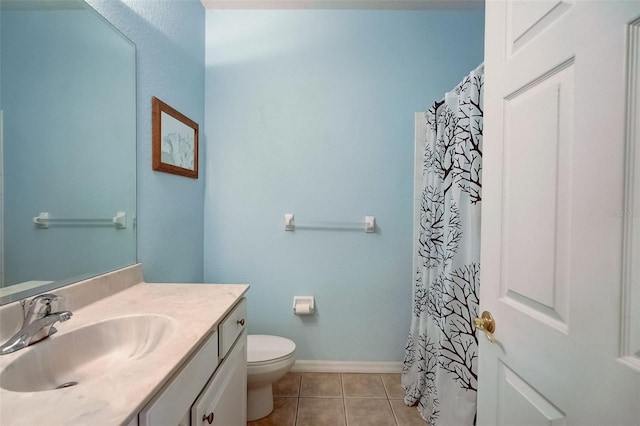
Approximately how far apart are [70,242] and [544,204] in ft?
4.79

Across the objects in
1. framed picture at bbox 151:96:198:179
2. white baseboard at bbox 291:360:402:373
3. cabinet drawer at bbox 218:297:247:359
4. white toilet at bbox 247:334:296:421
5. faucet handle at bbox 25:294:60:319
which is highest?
framed picture at bbox 151:96:198:179

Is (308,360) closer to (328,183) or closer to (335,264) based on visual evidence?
(335,264)

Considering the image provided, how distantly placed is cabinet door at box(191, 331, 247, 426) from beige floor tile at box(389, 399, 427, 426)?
93 cm

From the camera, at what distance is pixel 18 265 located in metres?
0.79

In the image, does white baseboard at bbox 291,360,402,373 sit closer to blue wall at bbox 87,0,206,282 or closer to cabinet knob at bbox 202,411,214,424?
blue wall at bbox 87,0,206,282

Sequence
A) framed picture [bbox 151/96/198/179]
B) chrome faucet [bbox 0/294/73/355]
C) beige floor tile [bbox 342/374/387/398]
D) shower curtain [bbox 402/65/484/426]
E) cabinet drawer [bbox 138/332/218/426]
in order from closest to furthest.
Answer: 1. cabinet drawer [bbox 138/332/218/426]
2. chrome faucet [bbox 0/294/73/355]
3. shower curtain [bbox 402/65/484/426]
4. framed picture [bbox 151/96/198/179]
5. beige floor tile [bbox 342/374/387/398]

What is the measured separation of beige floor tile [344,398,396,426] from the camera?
151 centimetres

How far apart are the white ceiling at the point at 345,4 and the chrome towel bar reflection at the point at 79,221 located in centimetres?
166

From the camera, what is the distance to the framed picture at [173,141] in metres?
1.37

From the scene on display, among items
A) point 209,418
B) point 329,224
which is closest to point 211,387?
point 209,418

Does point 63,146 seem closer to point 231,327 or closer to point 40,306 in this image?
point 40,306

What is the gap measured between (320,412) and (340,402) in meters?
0.15

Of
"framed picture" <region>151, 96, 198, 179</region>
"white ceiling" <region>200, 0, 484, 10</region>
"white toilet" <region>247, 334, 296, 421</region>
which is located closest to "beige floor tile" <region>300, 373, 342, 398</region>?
"white toilet" <region>247, 334, 296, 421</region>

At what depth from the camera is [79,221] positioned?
995mm
